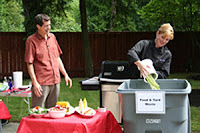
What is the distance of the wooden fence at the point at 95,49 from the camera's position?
14375 millimetres

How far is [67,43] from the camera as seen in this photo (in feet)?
48.9

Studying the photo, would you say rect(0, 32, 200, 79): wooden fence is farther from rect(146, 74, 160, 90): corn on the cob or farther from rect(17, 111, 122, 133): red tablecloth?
rect(146, 74, 160, 90): corn on the cob

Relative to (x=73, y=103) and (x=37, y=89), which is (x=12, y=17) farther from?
(x=37, y=89)

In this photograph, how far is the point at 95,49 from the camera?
1523cm

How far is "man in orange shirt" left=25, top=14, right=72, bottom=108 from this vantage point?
405 centimetres

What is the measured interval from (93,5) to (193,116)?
18.9 meters

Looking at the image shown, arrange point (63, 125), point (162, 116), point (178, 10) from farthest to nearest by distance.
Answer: point (178, 10)
point (63, 125)
point (162, 116)

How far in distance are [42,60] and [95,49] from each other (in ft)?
36.6

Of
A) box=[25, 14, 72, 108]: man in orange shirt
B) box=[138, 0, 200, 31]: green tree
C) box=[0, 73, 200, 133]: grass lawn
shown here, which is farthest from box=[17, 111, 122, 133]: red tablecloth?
box=[138, 0, 200, 31]: green tree

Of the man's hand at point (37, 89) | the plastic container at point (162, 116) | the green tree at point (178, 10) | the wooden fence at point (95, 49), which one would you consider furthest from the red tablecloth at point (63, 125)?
the green tree at point (178, 10)

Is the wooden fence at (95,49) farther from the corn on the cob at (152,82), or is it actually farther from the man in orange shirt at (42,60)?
the corn on the cob at (152,82)

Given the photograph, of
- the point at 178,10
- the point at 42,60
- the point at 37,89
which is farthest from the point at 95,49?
the point at 37,89

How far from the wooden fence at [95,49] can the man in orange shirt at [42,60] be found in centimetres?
1004

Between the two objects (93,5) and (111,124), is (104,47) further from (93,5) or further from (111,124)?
(111,124)
